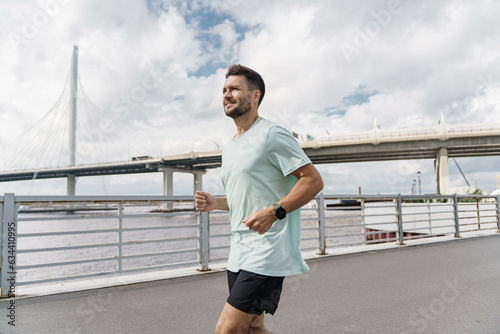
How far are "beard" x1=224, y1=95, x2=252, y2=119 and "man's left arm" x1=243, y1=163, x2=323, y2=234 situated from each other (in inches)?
14.5

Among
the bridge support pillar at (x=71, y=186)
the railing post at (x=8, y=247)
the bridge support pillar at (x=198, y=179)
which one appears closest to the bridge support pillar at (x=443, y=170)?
the bridge support pillar at (x=198, y=179)

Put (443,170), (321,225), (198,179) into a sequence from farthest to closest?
(198,179) → (443,170) → (321,225)

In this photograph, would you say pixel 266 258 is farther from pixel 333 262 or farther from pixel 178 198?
pixel 333 262

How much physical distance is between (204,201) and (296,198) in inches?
24.5

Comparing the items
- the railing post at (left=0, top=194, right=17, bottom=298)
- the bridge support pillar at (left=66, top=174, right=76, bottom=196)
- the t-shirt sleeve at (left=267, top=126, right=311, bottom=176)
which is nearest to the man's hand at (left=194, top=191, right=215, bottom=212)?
the t-shirt sleeve at (left=267, top=126, right=311, bottom=176)

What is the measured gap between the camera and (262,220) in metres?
1.37

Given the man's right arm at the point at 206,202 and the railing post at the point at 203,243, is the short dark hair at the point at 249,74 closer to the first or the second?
the man's right arm at the point at 206,202

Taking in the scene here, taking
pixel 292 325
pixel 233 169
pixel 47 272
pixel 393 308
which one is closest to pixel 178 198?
pixel 292 325

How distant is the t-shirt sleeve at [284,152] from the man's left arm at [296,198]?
3cm

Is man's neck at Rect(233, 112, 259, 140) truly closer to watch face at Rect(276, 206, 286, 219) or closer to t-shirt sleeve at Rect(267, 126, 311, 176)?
t-shirt sleeve at Rect(267, 126, 311, 176)

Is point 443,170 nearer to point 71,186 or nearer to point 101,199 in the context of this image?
point 101,199

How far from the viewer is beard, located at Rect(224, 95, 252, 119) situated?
1624mm

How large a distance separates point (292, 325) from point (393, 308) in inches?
41.8

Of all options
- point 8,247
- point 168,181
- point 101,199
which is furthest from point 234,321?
point 168,181
